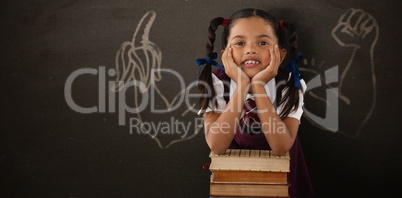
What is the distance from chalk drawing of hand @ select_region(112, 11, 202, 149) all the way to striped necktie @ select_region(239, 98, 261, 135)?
27 centimetres

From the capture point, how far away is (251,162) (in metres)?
0.88

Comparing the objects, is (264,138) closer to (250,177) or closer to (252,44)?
(250,177)

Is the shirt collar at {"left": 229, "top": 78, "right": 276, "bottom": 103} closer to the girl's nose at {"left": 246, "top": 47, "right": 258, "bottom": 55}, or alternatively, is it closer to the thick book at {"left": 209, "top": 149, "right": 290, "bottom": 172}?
the girl's nose at {"left": 246, "top": 47, "right": 258, "bottom": 55}

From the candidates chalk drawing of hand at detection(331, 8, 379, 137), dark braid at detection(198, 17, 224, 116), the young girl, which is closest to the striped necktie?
the young girl

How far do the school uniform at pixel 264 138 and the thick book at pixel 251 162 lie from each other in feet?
0.52

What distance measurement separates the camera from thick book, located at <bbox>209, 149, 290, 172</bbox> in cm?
87

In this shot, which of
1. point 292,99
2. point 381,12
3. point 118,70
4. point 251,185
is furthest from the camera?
point 118,70

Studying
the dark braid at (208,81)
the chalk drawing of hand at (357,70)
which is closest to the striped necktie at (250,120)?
the dark braid at (208,81)

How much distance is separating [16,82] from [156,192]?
28.2 inches

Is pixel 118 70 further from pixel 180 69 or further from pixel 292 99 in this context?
pixel 292 99

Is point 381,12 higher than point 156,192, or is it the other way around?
point 381,12

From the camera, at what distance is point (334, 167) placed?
124 centimetres

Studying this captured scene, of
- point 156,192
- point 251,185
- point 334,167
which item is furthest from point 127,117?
point 334,167

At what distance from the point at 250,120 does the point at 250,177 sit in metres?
0.22
